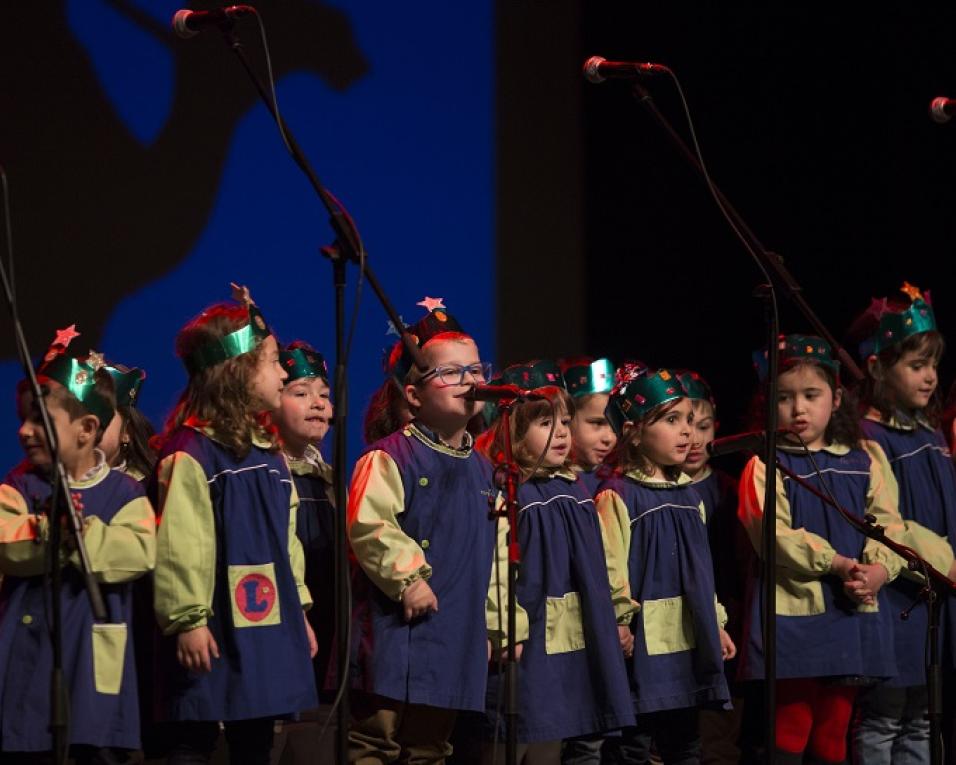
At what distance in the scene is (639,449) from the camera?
179 inches

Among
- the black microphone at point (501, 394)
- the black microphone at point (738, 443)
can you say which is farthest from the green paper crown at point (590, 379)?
the black microphone at point (501, 394)

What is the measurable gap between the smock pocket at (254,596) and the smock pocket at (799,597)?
1731mm

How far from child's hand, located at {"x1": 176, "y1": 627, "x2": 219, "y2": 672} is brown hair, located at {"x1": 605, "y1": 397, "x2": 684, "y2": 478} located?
1.65 metres

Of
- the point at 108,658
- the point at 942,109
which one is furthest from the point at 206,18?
the point at 942,109

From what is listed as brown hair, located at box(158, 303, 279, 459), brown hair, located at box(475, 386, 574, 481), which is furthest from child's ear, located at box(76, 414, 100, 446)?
brown hair, located at box(475, 386, 574, 481)

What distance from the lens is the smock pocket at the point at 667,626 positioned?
437cm

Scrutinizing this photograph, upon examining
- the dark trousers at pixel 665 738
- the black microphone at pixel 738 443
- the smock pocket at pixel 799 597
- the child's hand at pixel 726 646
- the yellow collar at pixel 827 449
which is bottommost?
the dark trousers at pixel 665 738

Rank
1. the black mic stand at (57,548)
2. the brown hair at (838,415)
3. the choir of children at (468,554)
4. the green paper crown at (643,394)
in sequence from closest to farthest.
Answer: the black mic stand at (57,548), the choir of children at (468,554), the green paper crown at (643,394), the brown hair at (838,415)

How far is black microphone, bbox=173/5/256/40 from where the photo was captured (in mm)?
3139

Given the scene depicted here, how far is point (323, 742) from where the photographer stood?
4.52m

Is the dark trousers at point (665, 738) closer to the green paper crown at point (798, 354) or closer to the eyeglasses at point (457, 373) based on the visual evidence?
the green paper crown at point (798, 354)

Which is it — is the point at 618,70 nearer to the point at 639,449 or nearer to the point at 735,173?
the point at 639,449

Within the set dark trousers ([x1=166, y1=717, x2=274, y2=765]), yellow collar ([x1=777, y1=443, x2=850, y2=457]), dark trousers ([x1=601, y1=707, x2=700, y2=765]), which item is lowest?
dark trousers ([x1=601, y1=707, x2=700, y2=765])

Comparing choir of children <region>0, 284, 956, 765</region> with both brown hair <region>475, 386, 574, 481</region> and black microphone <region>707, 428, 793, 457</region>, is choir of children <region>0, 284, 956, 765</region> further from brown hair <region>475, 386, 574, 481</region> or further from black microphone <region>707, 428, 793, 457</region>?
black microphone <region>707, 428, 793, 457</region>
